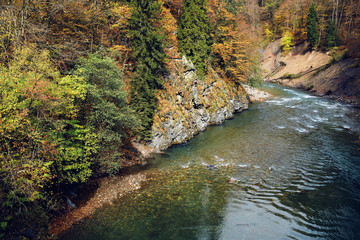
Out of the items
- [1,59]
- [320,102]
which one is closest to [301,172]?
[1,59]

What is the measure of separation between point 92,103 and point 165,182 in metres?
8.42

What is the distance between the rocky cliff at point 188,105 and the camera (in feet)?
75.5

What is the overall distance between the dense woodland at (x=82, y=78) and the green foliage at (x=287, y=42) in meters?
28.3

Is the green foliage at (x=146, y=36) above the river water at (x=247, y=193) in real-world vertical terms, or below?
above

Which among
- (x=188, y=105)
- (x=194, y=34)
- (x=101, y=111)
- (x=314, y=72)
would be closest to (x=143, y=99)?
(x=101, y=111)

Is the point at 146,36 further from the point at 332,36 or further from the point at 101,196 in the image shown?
the point at 332,36

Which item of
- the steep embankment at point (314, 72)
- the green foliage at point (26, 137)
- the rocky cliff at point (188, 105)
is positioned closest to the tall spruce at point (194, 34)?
the rocky cliff at point (188, 105)

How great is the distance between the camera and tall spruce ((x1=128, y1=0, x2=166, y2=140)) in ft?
68.9

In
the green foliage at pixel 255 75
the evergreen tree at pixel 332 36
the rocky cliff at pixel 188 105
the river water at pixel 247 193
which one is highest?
the evergreen tree at pixel 332 36

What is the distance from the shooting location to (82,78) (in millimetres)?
13844

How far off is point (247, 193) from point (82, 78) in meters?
14.2

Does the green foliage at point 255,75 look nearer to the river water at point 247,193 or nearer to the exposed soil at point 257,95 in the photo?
the exposed soil at point 257,95

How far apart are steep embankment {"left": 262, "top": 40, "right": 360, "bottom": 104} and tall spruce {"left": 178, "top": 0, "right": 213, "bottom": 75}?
23.7 m

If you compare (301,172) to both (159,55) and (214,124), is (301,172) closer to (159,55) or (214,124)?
(214,124)
